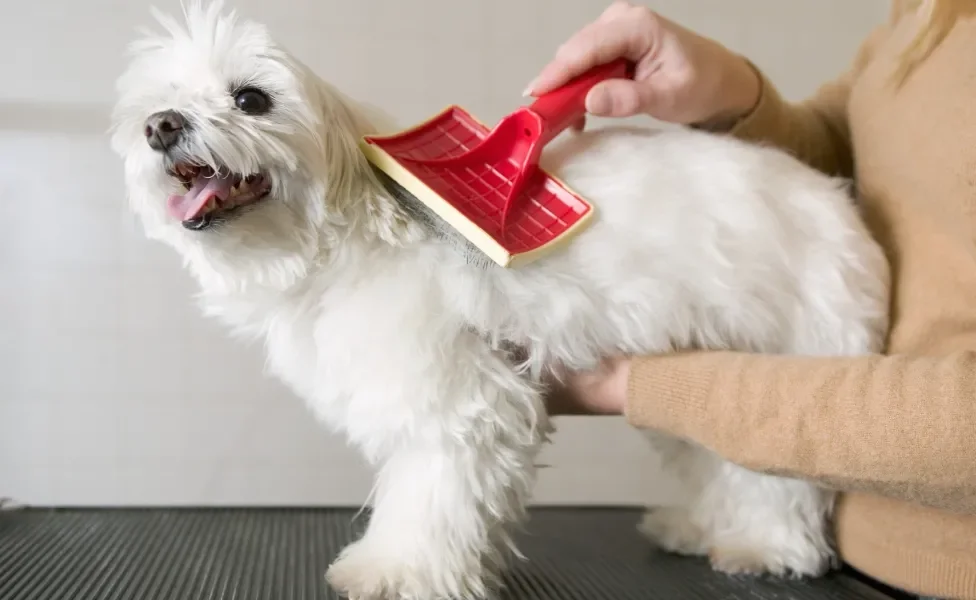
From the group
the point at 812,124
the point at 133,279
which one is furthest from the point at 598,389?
the point at 133,279

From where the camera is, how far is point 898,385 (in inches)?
25.1

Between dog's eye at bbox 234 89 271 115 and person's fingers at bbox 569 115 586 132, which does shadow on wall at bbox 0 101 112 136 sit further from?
person's fingers at bbox 569 115 586 132

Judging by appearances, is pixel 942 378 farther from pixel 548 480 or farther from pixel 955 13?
pixel 548 480

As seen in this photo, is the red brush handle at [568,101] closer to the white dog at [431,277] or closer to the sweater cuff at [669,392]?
the white dog at [431,277]

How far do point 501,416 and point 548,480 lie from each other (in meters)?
0.99

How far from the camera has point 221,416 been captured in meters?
1.58

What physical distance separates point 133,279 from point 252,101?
0.90 m

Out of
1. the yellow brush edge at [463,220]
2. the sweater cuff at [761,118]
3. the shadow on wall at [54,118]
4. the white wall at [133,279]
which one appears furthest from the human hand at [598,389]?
the shadow on wall at [54,118]

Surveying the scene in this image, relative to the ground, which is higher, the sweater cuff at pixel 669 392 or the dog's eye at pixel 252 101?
the dog's eye at pixel 252 101

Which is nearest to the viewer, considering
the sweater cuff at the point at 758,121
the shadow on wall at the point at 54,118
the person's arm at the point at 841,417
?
the person's arm at the point at 841,417

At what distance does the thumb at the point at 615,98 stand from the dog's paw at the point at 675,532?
52 centimetres

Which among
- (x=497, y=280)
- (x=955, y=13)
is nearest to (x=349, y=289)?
(x=497, y=280)

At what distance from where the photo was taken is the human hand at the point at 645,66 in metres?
0.85

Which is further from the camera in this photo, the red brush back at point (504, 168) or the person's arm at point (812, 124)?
the person's arm at point (812, 124)
